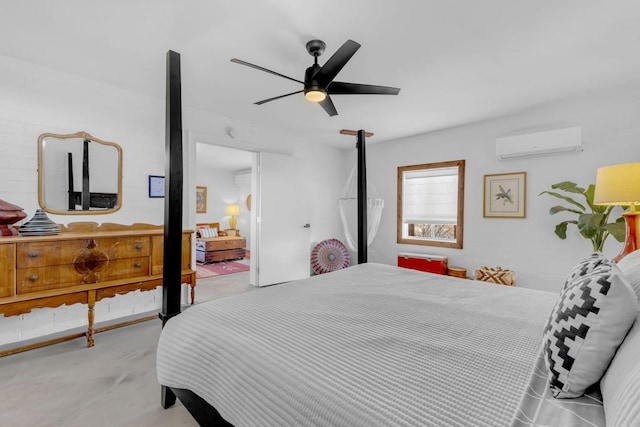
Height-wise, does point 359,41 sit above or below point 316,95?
above

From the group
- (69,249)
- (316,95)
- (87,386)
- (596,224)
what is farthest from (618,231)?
(69,249)

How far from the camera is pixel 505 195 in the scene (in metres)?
3.62

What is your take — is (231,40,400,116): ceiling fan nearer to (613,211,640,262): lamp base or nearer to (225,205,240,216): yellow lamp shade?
(613,211,640,262): lamp base

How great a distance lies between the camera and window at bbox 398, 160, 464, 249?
4.09 meters

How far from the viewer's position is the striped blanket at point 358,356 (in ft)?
2.43

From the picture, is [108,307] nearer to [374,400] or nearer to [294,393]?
[294,393]

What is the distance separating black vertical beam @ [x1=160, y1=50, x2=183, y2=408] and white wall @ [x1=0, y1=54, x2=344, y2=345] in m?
1.55

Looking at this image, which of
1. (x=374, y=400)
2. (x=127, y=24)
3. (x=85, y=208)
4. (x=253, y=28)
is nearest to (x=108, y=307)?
(x=85, y=208)

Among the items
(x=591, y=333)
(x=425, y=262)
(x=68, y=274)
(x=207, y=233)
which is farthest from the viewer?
(x=207, y=233)

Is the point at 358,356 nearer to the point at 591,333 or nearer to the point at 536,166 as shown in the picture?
the point at 591,333

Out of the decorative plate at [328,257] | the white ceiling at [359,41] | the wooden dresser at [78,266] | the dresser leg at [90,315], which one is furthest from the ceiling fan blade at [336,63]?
the decorative plate at [328,257]

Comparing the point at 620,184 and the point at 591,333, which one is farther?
the point at 620,184

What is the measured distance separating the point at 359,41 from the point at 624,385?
2.23m

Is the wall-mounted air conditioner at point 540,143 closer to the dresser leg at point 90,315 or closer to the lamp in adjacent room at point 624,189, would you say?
the lamp in adjacent room at point 624,189
